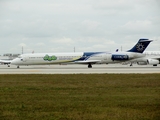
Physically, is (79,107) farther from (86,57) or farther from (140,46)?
(140,46)

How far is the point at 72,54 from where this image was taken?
206 ft

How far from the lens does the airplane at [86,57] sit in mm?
61875

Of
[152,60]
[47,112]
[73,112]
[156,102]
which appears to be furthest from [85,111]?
[152,60]

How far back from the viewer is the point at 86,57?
62156mm

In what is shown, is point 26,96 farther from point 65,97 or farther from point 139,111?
point 139,111

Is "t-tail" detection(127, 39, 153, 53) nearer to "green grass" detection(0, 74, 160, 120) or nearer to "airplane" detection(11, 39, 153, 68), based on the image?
"airplane" detection(11, 39, 153, 68)

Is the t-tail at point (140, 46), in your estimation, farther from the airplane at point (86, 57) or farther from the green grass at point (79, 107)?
the green grass at point (79, 107)

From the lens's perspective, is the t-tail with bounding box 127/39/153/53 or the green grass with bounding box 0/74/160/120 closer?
the green grass with bounding box 0/74/160/120

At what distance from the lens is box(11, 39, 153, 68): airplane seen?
6188cm

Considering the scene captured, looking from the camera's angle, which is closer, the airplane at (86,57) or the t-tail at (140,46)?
the airplane at (86,57)

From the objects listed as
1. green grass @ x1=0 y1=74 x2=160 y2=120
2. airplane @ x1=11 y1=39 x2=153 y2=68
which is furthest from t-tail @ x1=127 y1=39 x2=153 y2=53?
green grass @ x1=0 y1=74 x2=160 y2=120

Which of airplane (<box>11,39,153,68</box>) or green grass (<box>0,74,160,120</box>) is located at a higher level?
airplane (<box>11,39,153,68</box>)

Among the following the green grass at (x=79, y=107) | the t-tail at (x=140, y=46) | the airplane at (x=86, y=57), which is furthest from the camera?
the t-tail at (x=140, y=46)

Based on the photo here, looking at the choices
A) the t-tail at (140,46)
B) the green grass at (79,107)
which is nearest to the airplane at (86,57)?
the t-tail at (140,46)
